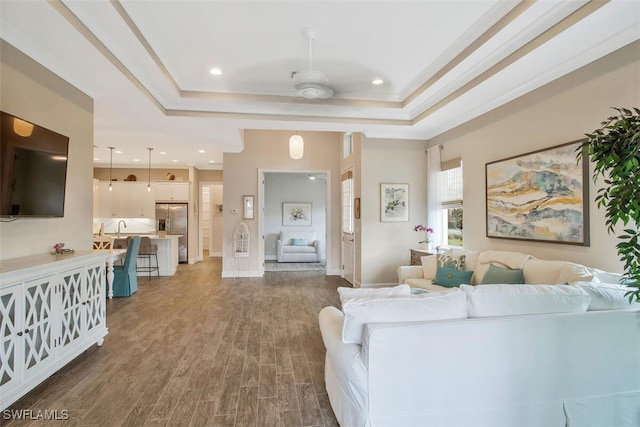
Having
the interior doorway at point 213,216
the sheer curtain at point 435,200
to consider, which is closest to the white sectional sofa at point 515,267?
the sheer curtain at point 435,200

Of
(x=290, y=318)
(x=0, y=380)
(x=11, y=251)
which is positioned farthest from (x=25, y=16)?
Result: (x=290, y=318)

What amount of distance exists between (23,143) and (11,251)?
860mm

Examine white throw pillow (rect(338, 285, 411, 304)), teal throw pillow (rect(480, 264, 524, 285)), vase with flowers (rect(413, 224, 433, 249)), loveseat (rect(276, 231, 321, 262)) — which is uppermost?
vase with flowers (rect(413, 224, 433, 249))

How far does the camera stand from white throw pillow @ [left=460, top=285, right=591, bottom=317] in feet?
6.66

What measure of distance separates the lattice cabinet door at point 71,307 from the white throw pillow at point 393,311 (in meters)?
2.46

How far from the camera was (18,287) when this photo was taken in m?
2.29

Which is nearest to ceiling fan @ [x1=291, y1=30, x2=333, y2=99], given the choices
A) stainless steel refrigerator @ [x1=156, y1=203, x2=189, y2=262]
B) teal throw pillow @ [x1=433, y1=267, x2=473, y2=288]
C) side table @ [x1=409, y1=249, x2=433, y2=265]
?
teal throw pillow @ [x1=433, y1=267, x2=473, y2=288]

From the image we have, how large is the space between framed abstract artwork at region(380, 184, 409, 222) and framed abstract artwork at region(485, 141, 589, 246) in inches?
67.6

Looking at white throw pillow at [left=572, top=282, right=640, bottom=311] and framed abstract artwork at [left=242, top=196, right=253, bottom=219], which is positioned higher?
framed abstract artwork at [left=242, top=196, right=253, bottom=219]

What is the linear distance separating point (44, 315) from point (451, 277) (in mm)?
4051

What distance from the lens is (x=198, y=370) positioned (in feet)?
9.67

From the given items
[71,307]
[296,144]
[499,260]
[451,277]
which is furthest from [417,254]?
[71,307]

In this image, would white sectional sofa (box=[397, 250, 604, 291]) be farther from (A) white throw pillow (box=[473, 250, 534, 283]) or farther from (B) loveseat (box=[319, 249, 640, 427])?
(B) loveseat (box=[319, 249, 640, 427])

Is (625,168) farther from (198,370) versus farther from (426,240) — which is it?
(426,240)
